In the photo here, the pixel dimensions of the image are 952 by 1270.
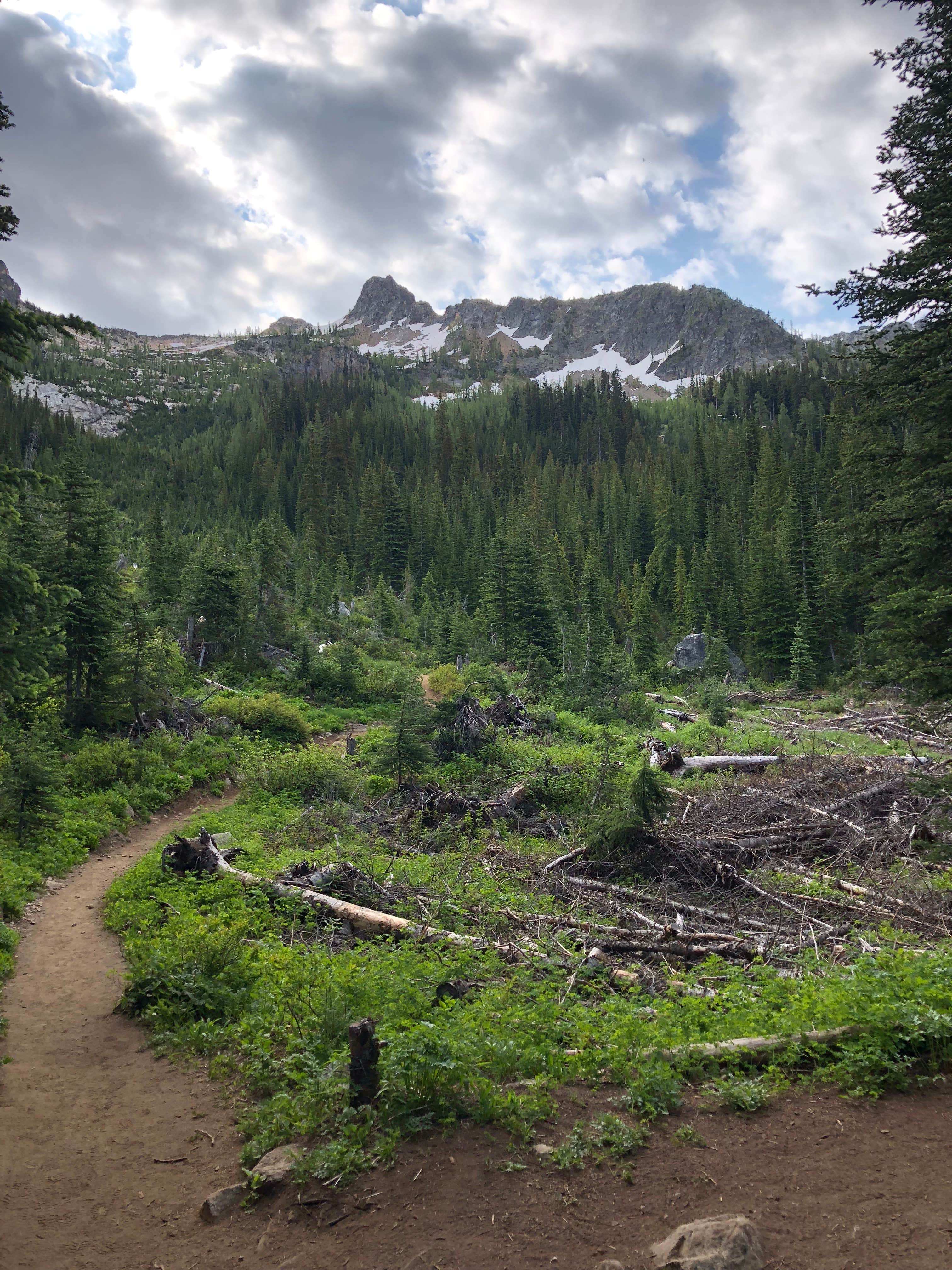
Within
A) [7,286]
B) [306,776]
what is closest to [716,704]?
[306,776]

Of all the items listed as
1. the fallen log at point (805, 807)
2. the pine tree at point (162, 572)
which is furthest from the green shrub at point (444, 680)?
the fallen log at point (805, 807)

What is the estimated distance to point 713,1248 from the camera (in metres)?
3.69

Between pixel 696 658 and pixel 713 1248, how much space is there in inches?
1898

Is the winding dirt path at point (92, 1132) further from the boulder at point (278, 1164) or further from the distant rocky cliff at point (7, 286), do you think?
the distant rocky cliff at point (7, 286)

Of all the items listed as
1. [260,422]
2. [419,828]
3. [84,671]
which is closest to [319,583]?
[84,671]

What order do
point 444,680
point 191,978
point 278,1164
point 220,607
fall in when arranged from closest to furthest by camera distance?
1. point 278,1164
2. point 191,978
3. point 220,607
4. point 444,680

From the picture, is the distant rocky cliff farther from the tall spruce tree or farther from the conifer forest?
the tall spruce tree

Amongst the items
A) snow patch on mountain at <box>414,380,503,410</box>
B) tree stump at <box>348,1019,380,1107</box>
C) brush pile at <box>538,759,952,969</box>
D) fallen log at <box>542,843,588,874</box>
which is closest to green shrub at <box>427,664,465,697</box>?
fallen log at <box>542,843,588,874</box>

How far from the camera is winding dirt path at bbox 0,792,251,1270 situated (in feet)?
15.2

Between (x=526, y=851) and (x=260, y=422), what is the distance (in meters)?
134

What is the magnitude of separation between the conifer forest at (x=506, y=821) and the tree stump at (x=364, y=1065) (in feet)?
0.17

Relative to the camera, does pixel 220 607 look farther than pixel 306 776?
Yes

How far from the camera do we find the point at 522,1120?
488 centimetres

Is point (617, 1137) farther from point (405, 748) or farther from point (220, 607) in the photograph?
point (220, 607)
